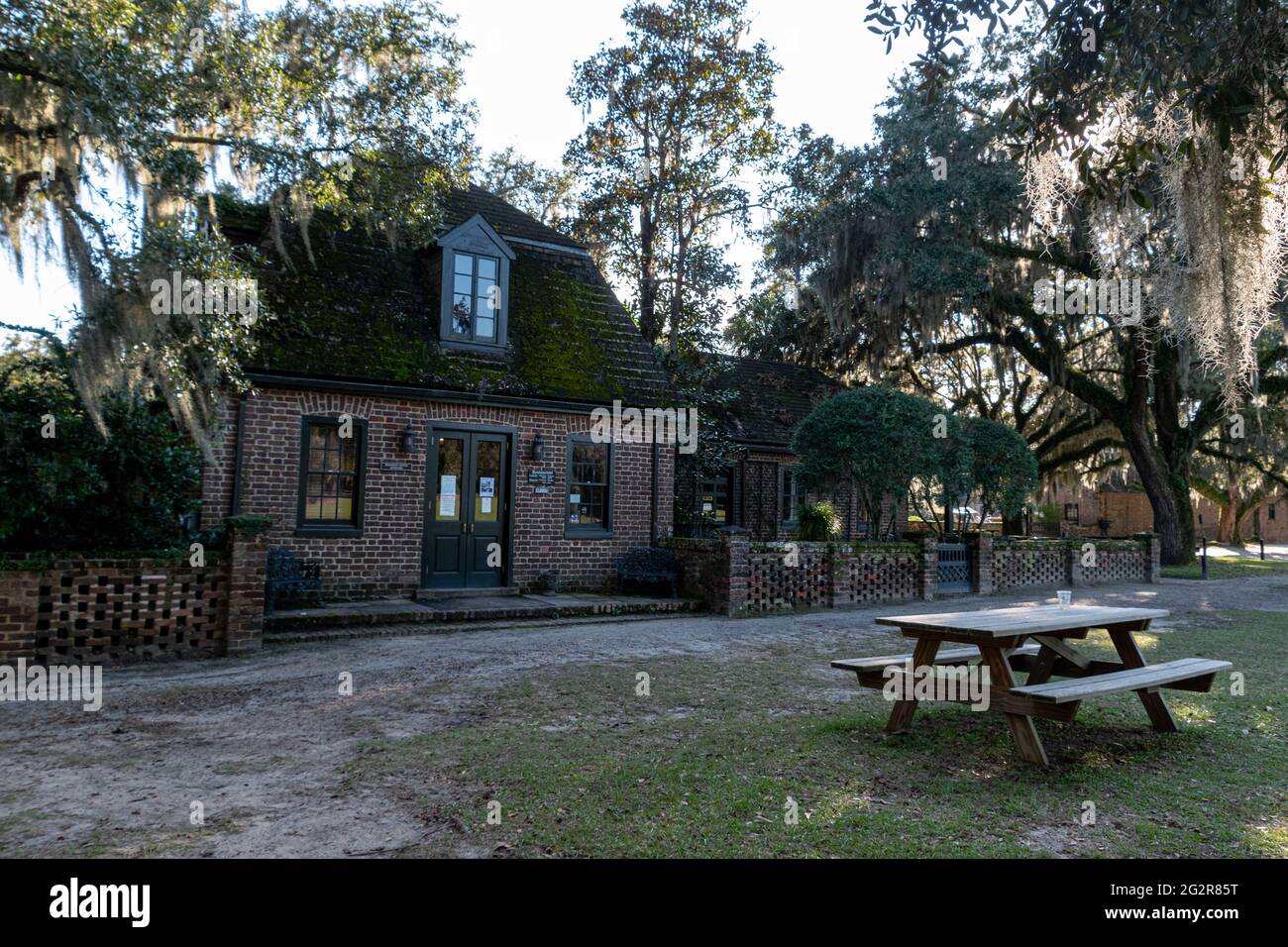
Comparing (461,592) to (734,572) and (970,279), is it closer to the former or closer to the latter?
(734,572)

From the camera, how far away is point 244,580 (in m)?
8.98

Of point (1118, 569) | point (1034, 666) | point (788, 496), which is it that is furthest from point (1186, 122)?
point (1118, 569)

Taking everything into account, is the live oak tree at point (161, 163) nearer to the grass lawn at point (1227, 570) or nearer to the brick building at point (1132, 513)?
the grass lawn at point (1227, 570)

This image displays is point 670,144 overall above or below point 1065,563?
above

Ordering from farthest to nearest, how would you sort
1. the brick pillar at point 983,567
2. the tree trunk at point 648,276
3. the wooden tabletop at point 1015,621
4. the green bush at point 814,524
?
the tree trunk at point 648,276 → the green bush at point 814,524 → the brick pillar at point 983,567 → the wooden tabletop at point 1015,621

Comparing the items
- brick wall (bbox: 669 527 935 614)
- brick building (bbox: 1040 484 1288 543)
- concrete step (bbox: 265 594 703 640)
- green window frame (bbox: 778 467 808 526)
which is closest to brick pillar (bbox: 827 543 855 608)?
brick wall (bbox: 669 527 935 614)

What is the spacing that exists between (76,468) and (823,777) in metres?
7.34

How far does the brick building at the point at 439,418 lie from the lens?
475 inches

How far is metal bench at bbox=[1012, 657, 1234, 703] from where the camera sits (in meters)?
5.09

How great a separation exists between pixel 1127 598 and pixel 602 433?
9.93 m

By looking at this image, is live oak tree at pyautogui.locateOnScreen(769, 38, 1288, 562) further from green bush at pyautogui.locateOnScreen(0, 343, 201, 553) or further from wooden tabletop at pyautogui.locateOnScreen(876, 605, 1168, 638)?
green bush at pyautogui.locateOnScreen(0, 343, 201, 553)

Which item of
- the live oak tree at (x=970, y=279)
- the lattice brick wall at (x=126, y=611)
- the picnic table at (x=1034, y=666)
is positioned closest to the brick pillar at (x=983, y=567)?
the live oak tree at (x=970, y=279)

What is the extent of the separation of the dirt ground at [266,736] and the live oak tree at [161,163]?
2861 millimetres

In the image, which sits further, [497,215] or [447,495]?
[497,215]
